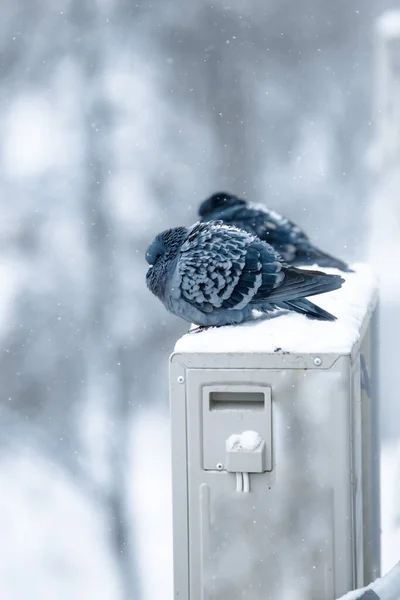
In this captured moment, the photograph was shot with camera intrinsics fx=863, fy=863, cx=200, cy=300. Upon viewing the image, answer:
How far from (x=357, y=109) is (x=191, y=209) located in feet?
3.55

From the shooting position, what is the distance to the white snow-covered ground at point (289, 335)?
1826mm

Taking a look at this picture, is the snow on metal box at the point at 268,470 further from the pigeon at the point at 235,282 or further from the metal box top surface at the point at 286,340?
the pigeon at the point at 235,282

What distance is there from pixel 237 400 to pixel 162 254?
0.55 metres

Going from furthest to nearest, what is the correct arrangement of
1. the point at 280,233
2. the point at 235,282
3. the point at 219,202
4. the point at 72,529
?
1. the point at 72,529
2. the point at 219,202
3. the point at 280,233
4. the point at 235,282

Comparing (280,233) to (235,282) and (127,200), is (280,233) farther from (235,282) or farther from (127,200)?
(127,200)

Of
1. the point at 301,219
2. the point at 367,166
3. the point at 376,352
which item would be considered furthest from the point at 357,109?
the point at 376,352

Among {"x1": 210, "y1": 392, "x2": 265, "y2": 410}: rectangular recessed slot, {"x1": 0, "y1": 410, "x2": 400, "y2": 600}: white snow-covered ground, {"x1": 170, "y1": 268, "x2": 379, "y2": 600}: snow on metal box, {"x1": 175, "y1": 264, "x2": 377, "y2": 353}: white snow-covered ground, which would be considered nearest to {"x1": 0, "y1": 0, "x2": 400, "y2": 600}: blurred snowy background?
{"x1": 0, "y1": 410, "x2": 400, "y2": 600}: white snow-covered ground

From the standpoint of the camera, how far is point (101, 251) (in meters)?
5.24

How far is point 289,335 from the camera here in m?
1.89

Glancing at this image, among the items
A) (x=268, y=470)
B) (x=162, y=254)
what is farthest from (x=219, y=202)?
(x=268, y=470)

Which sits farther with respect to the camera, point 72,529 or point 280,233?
point 72,529

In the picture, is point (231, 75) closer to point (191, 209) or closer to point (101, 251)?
point (191, 209)

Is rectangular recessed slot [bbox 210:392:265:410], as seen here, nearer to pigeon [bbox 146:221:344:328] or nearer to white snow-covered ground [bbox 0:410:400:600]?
pigeon [bbox 146:221:344:328]

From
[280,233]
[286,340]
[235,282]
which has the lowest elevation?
[286,340]
